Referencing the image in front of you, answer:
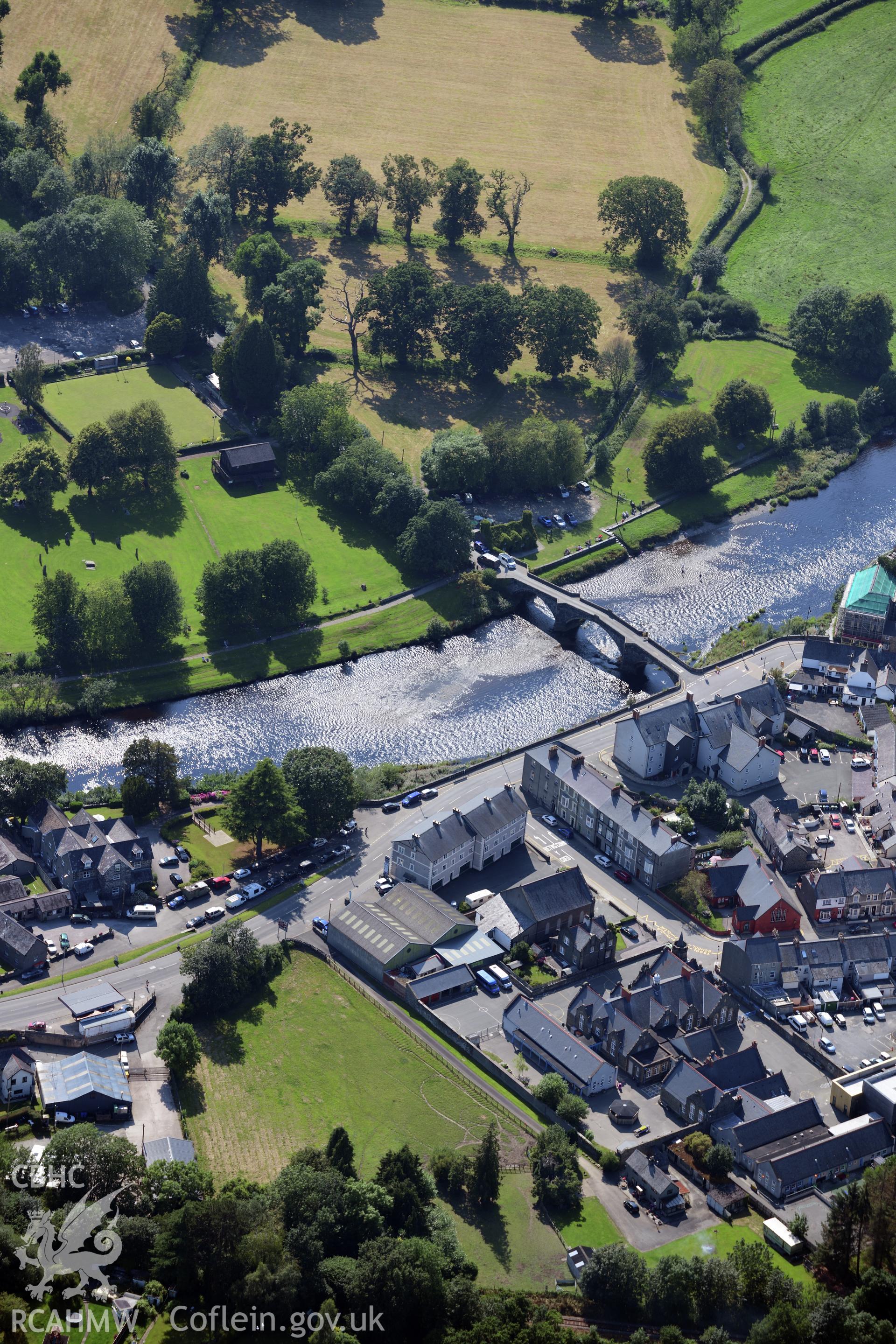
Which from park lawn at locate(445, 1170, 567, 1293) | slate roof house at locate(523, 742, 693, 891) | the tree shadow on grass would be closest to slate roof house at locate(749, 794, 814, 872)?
slate roof house at locate(523, 742, 693, 891)

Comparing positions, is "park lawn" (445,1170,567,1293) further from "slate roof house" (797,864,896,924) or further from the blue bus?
"slate roof house" (797,864,896,924)

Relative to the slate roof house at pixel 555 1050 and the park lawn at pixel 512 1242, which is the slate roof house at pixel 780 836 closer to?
the slate roof house at pixel 555 1050

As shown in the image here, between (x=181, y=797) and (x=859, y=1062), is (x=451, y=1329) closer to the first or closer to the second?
(x=859, y=1062)

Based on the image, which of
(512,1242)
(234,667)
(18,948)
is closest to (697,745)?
(234,667)

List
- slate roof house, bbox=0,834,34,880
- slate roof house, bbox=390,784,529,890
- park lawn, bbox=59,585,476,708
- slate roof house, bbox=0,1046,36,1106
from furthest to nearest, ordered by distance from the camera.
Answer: park lawn, bbox=59,585,476,708, slate roof house, bbox=390,784,529,890, slate roof house, bbox=0,834,34,880, slate roof house, bbox=0,1046,36,1106

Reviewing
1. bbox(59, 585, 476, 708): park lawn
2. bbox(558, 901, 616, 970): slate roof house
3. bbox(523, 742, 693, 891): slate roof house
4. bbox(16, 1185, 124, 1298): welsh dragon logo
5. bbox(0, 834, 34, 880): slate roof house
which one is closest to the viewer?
bbox(16, 1185, 124, 1298): welsh dragon logo

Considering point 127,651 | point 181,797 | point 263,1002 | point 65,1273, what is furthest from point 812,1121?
point 127,651
